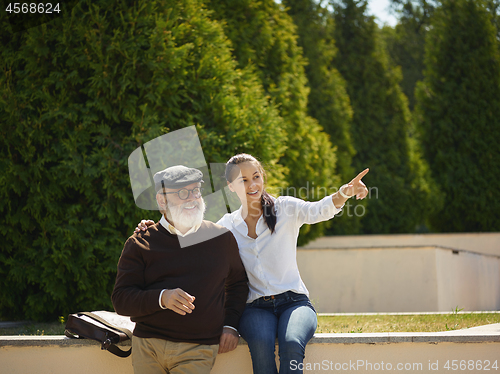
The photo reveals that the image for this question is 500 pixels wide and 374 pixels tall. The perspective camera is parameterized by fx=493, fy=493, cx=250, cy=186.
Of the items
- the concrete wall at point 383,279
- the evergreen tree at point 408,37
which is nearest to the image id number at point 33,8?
the concrete wall at point 383,279

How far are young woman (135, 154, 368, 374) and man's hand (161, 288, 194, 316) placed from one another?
518 millimetres

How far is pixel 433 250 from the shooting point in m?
7.79

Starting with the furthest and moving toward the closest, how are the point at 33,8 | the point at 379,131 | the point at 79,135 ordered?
the point at 379,131 < the point at 33,8 < the point at 79,135

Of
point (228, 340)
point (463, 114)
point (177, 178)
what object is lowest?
point (228, 340)

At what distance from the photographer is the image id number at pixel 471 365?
3090mm

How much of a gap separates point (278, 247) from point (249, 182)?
46 centimetres

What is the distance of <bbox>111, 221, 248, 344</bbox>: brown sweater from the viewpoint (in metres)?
2.71

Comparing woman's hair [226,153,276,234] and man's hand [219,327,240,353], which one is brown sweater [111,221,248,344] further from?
woman's hair [226,153,276,234]

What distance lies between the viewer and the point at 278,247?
10.3ft

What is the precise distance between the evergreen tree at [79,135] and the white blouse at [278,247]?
7.73 ft

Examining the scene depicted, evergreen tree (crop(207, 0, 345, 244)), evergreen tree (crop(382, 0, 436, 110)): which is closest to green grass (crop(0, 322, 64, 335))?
evergreen tree (crop(207, 0, 345, 244))

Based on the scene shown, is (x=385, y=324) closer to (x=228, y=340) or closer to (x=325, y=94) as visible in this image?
(x=228, y=340)

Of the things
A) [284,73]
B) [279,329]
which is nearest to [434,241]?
[284,73]
